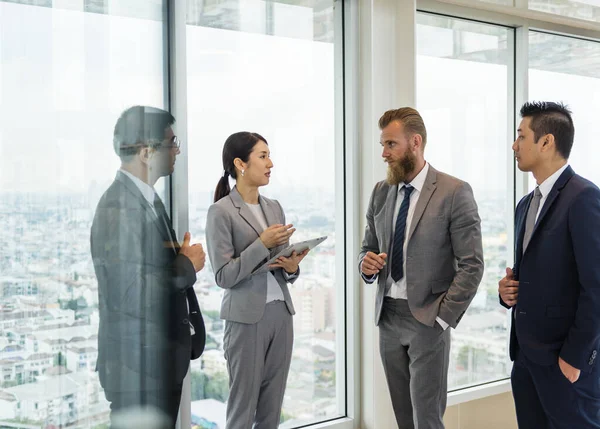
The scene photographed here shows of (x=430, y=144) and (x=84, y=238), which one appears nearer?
(x=84, y=238)

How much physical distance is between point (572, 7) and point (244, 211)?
289cm

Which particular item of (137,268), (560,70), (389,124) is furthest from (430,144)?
(137,268)

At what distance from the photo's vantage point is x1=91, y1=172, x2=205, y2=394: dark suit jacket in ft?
8.55

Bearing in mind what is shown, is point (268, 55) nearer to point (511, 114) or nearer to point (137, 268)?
point (137, 268)

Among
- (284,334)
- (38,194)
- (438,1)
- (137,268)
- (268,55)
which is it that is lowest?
(284,334)

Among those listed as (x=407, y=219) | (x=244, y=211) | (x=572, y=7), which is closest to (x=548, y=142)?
(x=407, y=219)

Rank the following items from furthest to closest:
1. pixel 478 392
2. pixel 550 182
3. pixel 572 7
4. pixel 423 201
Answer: pixel 572 7 < pixel 478 392 < pixel 423 201 < pixel 550 182

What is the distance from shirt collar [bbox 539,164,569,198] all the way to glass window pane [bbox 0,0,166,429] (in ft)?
5.54

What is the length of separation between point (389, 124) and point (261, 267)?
860 mm

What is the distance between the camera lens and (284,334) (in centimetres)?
275

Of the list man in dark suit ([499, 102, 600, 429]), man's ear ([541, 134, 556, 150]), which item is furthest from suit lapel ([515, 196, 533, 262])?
man's ear ([541, 134, 556, 150])

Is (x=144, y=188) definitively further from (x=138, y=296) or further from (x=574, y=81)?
(x=574, y=81)

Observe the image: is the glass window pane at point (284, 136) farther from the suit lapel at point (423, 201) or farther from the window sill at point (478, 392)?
the suit lapel at point (423, 201)

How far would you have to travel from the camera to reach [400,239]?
283cm
